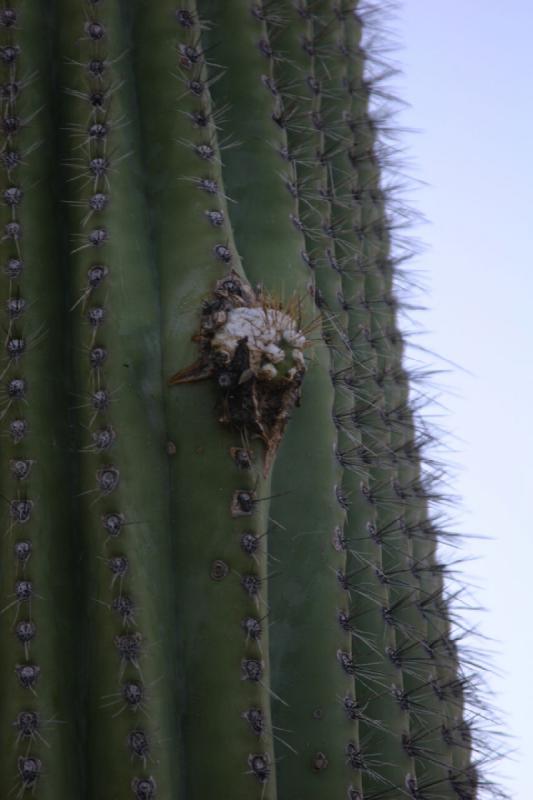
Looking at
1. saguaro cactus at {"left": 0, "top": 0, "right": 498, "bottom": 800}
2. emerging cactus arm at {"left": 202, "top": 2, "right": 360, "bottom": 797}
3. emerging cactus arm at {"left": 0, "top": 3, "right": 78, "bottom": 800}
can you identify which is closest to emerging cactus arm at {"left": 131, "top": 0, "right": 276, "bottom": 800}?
saguaro cactus at {"left": 0, "top": 0, "right": 498, "bottom": 800}

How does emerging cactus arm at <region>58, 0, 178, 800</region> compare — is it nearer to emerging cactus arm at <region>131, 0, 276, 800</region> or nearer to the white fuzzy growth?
emerging cactus arm at <region>131, 0, 276, 800</region>

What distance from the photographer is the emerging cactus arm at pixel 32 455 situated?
222 centimetres

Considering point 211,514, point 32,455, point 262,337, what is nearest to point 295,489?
point 211,514

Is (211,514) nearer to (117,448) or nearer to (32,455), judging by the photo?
(117,448)

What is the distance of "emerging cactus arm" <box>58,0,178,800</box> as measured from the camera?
220 cm

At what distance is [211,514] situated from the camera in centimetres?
229

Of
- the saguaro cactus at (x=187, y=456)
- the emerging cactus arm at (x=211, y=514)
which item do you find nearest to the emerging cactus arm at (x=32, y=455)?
the saguaro cactus at (x=187, y=456)

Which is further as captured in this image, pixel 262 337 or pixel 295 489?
pixel 295 489

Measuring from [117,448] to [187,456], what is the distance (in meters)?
0.14

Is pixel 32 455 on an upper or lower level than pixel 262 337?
lower

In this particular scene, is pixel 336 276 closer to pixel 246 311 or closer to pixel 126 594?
pixel 246 311

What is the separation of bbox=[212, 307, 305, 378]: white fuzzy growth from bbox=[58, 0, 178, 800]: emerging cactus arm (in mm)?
161

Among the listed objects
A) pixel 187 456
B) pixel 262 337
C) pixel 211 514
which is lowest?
pixel 211 514

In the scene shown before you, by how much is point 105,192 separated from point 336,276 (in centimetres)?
67
